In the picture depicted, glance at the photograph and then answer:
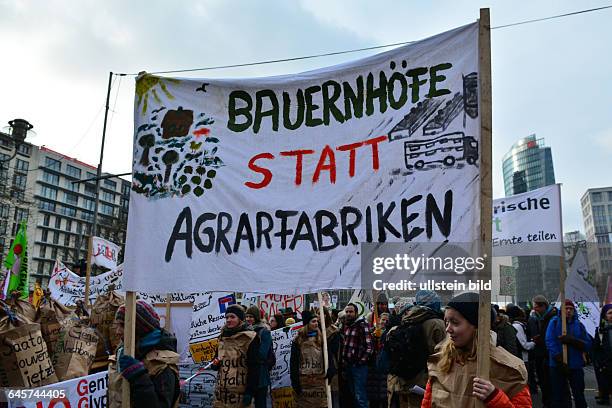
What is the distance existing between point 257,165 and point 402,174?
41.4 inches

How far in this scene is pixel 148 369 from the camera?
3455mm

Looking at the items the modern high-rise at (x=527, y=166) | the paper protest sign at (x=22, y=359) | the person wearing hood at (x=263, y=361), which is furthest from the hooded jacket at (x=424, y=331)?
the modern high-rise at (x=527, y=166)

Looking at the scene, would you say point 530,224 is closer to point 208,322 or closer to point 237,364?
point 237,364

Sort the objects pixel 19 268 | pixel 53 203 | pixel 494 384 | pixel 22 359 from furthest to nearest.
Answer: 1. pixel 53 203
2. pixel 19 268
3. pixel 22 359
4. pixel 494 384

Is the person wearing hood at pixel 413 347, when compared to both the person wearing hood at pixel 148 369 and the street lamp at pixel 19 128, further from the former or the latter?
the street lamp at pixel 19 128

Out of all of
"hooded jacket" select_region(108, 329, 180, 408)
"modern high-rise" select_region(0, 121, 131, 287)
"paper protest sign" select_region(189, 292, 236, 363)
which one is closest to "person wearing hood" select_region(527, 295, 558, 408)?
"paper protest sign" select_region(189, 292, 236, 363)

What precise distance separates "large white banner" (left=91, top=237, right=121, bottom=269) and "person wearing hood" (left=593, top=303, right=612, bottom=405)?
10.4 metres

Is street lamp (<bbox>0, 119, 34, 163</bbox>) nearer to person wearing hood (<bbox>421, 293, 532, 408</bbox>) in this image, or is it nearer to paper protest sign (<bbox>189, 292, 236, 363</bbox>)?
paper protest sign (<bbox>189, 292, 236, 363</bbox>)

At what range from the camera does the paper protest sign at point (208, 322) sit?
10242mm

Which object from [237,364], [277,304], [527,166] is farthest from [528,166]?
[237,364]

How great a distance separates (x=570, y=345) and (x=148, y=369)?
614cm

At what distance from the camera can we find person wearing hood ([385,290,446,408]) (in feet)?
15.2

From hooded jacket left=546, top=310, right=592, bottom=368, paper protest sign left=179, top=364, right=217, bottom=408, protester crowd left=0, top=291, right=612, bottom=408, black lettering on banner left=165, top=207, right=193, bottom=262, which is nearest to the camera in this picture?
protester crowd left=0, top=291, right=612, bottom=408

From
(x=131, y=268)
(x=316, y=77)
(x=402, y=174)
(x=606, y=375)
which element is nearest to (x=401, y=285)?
(x=402, y=174)
